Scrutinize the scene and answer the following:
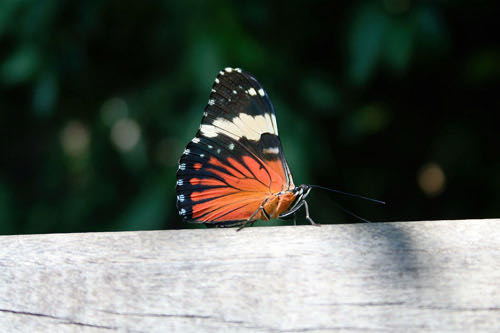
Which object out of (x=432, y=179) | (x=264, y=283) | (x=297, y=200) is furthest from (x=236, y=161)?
(x=432, y=179)

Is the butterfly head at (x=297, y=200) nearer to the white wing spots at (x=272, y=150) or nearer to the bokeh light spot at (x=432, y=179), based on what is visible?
the white wing spots at (x=272, y=150)

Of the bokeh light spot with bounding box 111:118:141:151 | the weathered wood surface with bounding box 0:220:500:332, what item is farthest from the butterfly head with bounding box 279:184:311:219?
the bokeh light spot with bounding box 111:118:141:151

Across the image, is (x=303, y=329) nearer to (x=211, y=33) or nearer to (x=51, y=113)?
(x=211, y=33)

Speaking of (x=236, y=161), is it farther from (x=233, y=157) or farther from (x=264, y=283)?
(x=264, y=283)

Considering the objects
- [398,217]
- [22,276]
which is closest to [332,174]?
[398,217]

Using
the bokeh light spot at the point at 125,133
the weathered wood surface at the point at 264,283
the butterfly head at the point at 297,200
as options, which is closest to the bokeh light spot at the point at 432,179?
the bokeh light spot at the point at 125,133

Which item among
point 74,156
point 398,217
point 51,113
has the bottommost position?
point 398,217

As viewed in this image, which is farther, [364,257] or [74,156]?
[74,156]
